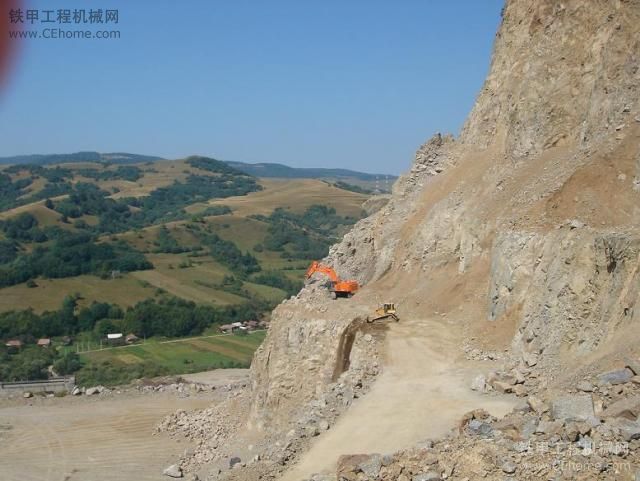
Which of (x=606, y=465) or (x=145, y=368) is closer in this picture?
(x=606, y=465)

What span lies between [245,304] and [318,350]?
56.8 m

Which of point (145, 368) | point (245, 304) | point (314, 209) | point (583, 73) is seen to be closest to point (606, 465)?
point (583, 73)

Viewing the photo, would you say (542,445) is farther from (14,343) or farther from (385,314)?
(14,343)

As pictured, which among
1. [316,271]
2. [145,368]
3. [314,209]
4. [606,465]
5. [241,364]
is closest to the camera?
[606,465]

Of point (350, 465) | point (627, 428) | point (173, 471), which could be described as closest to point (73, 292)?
point (173, 471)

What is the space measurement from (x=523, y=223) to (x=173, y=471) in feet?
54.0

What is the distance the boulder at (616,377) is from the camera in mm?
15953

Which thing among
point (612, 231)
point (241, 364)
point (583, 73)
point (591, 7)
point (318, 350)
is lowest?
point (241, 364)

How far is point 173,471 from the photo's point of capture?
30500 millimetres

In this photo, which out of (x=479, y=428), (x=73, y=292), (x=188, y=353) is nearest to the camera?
(x=479, y=428)

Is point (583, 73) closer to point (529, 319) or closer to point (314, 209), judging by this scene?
point (529, 319)

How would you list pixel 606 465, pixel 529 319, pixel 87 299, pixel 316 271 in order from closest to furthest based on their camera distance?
pixel 606 465
pixel 529 319
pixel 316 271
pixel 87 299

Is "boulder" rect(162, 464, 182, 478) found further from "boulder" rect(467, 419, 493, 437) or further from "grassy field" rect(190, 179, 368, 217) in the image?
"grassy field" rect(190, 179, 368, 217)

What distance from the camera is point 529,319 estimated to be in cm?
2320
